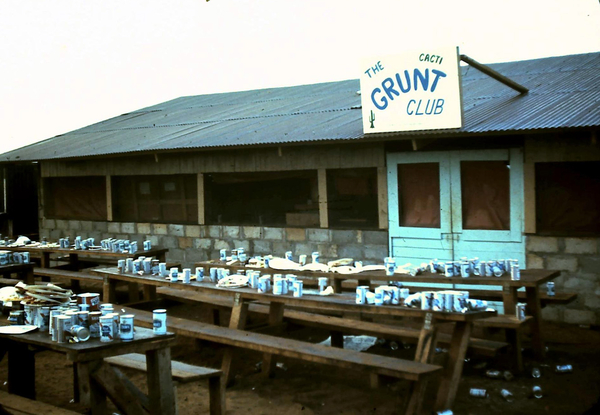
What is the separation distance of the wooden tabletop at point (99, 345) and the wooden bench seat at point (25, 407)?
16.7 inches

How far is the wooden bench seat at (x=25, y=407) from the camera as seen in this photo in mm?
4953

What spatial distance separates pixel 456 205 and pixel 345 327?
11.1ft

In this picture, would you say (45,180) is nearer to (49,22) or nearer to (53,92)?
(53,92)

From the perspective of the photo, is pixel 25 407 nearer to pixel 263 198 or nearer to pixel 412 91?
pixel 412 91

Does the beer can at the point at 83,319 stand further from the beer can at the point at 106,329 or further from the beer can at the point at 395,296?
the beer can at the point at 395,296

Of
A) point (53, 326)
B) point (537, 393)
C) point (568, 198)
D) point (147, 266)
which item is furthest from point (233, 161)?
point (53, 326)

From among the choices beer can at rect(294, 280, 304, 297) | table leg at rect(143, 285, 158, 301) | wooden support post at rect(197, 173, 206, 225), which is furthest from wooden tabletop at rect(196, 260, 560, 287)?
wooden support post at rect(197, 173, 206, 225)

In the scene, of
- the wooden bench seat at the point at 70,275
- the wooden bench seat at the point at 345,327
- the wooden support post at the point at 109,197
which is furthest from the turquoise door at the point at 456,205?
the wooden support post at the point at 109,197

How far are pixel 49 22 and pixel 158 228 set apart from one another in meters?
9.67

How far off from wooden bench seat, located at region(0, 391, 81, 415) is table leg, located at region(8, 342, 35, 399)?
2.51ft

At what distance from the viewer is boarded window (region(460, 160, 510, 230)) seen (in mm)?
9625

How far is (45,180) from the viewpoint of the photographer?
1656 cm

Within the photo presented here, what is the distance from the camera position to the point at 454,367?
6.14 meters

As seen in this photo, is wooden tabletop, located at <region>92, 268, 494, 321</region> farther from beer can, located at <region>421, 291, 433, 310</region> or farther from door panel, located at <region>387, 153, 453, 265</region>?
door panel, located at <region>387, 153, 453, 265</region>
